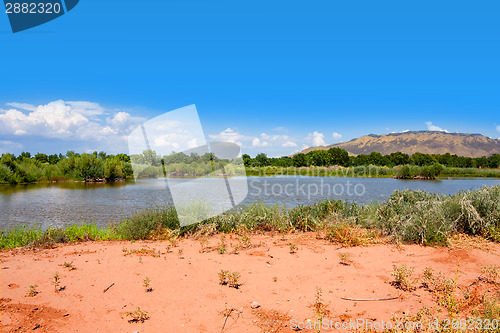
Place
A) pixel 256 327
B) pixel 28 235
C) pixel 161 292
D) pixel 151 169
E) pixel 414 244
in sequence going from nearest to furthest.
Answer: pixel 256 327
pixel 161 292
pixel 414 244
pixel 28 235
pixel 151 169

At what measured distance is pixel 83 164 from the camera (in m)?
36.9

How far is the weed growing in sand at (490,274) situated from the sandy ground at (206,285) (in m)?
0.18

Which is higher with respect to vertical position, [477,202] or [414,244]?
[477,202]

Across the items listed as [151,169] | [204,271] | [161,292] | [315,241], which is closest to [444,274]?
[315,241]

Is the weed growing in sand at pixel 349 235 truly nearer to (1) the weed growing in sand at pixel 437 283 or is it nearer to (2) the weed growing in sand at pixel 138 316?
(1) the weed growing in sand at pixel 437 283

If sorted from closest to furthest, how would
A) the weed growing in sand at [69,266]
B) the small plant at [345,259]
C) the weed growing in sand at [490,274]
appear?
the weed growing in sand at [490,274]
the weed growing in sand at [69,266]
the small plant at [345,259]

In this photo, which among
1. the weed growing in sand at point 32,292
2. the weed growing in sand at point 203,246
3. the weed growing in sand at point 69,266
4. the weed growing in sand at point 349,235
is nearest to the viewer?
the weed growing in sand at point 32,292

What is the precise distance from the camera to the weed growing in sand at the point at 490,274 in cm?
480

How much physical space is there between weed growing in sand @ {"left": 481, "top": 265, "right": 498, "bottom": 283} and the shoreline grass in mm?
1779

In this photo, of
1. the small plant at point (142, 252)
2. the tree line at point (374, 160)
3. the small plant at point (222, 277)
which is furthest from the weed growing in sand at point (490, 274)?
the tree line at point (374, 160)

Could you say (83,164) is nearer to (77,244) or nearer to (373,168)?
(77,244)

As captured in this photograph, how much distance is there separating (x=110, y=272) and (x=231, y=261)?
224cm

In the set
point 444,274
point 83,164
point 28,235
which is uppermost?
point 83,164

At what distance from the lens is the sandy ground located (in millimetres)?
3602
